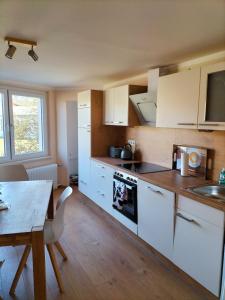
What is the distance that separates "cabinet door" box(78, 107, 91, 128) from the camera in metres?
3.74

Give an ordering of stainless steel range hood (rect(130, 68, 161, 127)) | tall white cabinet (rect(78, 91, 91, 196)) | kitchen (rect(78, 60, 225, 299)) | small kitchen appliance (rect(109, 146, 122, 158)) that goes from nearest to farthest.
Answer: kitchen (rect(78, 60, 225, 299)) < stainless steel range hood (rect(130, 68, 161, 127)) < small kitchen appliance (rect(109, 146, 122, 158)) < tall white cabinet (rect(78, 91, 91, 196))

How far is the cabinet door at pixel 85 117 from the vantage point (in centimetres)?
374

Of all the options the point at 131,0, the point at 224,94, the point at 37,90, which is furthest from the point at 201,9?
the point at 37,90

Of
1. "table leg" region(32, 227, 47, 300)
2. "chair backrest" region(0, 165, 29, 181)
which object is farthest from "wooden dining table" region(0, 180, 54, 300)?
"chair backrest" region(0, 165, 29, 181)

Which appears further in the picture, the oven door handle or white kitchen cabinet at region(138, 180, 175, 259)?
the oven door handle

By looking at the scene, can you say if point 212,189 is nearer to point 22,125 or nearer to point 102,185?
point 102,185

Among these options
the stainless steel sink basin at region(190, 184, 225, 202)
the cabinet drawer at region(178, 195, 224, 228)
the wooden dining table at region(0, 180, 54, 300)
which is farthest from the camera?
the stainless steel sink basin at region(190, 184, 225, 202)

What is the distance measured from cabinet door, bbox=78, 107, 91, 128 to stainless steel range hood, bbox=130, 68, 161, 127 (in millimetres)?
943

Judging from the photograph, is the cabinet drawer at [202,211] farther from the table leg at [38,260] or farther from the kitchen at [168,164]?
the table leg at [38,260]

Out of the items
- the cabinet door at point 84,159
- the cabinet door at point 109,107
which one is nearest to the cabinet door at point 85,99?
the cabinet door at point 109,107

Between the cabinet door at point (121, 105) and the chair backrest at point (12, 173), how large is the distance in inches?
60.9

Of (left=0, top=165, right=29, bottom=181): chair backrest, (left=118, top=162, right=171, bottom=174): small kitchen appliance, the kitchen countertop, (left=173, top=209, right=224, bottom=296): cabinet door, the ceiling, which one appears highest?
the ceiling

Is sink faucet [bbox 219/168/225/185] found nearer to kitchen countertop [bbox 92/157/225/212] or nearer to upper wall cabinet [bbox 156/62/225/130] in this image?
kitchen countertop [bbox 92/157/225/212]

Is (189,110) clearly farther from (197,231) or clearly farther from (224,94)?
(197,231)
